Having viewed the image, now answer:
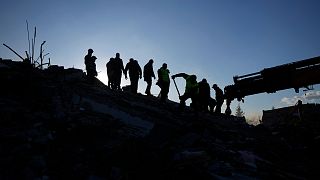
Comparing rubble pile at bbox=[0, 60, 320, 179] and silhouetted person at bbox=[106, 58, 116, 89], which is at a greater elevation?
silhouetted person at bbox=[106, 58, 116, 89]

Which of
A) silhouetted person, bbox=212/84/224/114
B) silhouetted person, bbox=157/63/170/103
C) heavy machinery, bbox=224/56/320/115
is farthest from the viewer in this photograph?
silhouetted person, bbox=212/84/224/114

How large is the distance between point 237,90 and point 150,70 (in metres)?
3.89

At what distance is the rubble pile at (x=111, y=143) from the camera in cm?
776

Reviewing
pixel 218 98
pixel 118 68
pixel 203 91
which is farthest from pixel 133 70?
pixel 218 98

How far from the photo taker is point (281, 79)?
13492 millimetres

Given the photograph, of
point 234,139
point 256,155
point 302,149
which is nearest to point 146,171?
point 256,155

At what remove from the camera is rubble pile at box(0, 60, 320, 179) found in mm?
7758

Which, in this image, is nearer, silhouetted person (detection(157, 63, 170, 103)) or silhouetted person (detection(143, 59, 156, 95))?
silhouetted person (detection(157, 63, 170, 103))

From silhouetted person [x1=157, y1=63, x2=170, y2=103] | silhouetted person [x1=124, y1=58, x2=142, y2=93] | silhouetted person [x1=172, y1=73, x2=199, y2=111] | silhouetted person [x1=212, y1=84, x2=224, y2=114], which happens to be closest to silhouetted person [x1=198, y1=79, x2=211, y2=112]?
silhouetted person [x1=172, y1=73, x2=199, y2=111]

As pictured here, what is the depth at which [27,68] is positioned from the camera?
13180 mm

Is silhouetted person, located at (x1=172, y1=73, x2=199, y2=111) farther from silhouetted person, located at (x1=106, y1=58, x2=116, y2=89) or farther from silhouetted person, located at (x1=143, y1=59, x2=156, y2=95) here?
silhouetted person, located at (x1=106, y1=58, x2=116, y2=89)

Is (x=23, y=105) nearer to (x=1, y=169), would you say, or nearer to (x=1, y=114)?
(x=1, y=114)

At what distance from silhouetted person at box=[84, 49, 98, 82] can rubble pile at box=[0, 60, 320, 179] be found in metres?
2.21

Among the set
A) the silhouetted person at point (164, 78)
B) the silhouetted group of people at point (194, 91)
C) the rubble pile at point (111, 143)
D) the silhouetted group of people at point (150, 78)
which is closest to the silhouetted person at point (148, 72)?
the silhouetted group of people at point (150, 78)
